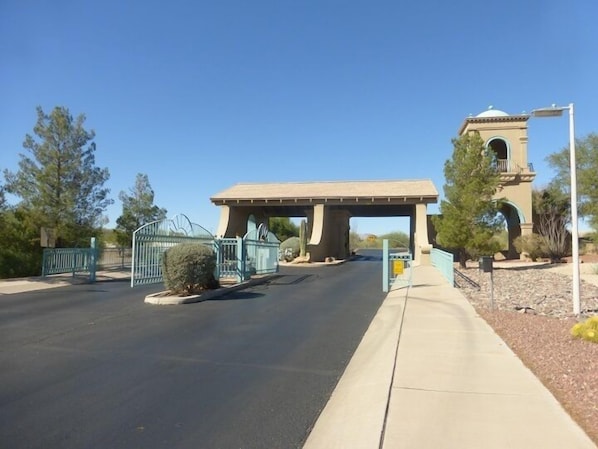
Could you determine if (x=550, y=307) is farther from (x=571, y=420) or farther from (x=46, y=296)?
(x=46, y=296)

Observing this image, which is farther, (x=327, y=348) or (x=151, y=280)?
(x=151, y=280)

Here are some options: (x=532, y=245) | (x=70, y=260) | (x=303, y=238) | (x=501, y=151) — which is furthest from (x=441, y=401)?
(x=501, y=151)

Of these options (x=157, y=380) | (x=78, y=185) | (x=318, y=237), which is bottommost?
(x=157, y=380)

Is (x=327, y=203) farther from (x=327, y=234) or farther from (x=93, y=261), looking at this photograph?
(x=93, y=261)

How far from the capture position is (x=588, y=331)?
7555mm

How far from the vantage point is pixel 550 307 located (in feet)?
41.0

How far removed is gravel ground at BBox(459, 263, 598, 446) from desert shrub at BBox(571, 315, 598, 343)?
13 centimetres

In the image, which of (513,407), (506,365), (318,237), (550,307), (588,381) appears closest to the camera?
(513,407)

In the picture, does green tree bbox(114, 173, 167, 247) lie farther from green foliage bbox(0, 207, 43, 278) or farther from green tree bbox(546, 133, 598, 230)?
green tree bbox(546, 133, 598, 230)

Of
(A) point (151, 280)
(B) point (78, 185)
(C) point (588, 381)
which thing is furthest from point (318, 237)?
(C) point (588, 381)

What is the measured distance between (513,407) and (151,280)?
12.2 metres

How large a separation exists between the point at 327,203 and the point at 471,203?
12259 millimetres

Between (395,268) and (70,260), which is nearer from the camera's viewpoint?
(395,268)

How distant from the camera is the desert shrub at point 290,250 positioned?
35.9 m
